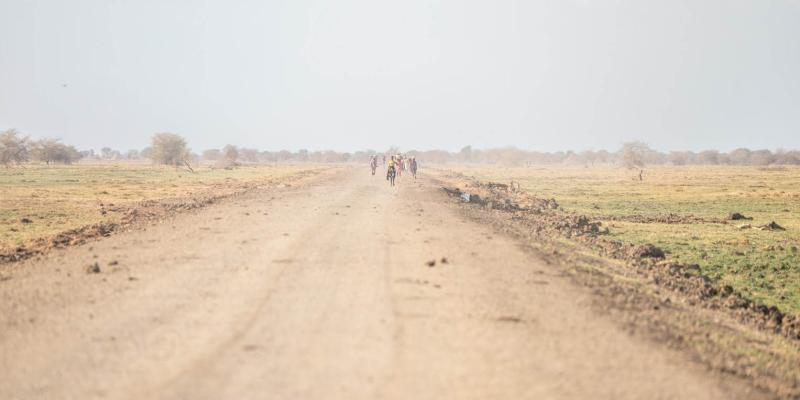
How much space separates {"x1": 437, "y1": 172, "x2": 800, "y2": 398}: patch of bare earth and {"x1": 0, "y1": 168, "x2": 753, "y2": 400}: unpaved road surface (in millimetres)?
590

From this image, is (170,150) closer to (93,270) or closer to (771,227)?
(771,227)

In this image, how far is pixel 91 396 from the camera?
6148 millimetres

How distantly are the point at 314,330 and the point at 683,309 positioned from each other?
6.60 metres

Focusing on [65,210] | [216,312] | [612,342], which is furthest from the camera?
[65,210]

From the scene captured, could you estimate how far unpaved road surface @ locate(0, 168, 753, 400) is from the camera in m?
6.51

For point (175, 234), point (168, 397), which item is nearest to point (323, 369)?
point (168, 397)

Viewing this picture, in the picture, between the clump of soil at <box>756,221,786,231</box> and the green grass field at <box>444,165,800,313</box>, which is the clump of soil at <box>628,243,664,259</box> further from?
the clump of soil at <box>756,221,786,231</box>

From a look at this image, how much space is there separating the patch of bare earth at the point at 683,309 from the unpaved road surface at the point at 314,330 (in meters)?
0.59

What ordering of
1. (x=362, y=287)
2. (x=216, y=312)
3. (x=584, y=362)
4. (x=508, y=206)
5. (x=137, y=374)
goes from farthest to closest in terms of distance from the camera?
1. (x=508, y=206)
2. (x=362, y=287)
3. (x=216, y=312)
4. (x=584, y=362)
5. (x=137, y=374)

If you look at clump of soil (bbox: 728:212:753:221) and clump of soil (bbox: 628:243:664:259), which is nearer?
clump of soil (bbox: 628:243:664:259)

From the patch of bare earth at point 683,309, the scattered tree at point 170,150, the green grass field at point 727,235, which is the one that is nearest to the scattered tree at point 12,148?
the scattered tree at point 170,150

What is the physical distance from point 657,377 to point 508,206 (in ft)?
78.1

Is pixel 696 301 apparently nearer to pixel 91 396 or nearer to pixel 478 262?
pixel 478 262

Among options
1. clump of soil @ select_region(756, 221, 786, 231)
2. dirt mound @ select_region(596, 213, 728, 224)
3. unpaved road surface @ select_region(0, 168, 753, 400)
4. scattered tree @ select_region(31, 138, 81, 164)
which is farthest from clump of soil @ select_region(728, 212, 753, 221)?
scattered tree @ select_region(31, 138, 81, 164)
